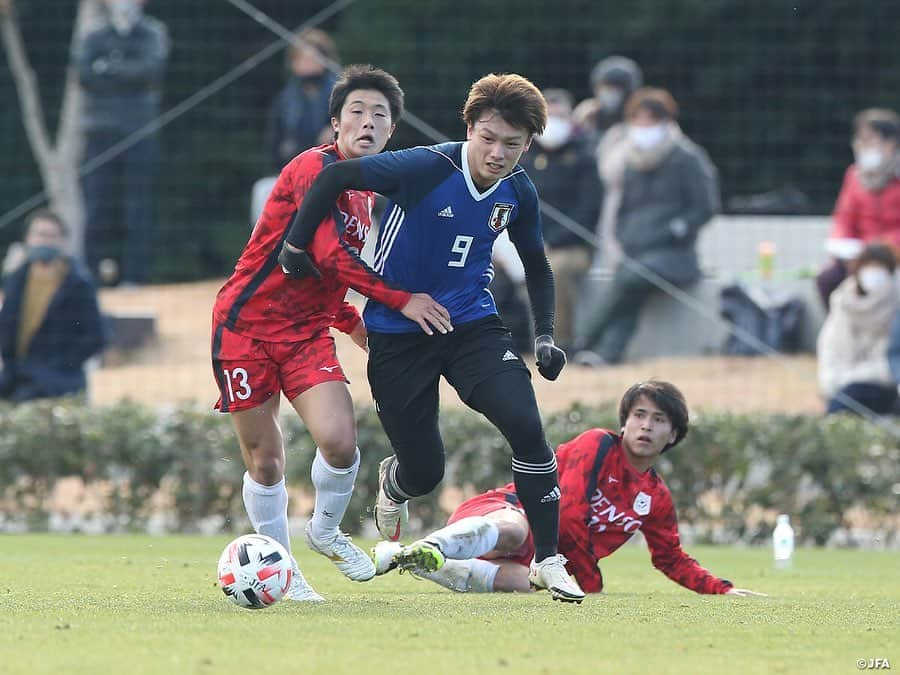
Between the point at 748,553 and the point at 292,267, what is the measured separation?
5784 millimetres

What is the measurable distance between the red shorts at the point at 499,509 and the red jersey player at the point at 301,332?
74 cm

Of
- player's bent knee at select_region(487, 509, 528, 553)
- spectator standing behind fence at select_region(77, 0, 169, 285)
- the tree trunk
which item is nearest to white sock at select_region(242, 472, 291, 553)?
player's bent knee at select_region(487, 509, 528, 553)

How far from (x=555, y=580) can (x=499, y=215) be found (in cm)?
142

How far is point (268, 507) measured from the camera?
24.6 feet

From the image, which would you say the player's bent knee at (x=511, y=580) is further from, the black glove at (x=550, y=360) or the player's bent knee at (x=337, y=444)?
the black glove at (x=550, y=360)

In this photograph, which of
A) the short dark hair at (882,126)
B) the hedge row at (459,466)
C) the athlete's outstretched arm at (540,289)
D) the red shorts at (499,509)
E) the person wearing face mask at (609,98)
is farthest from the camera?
the person wearing face mask at (609,98)

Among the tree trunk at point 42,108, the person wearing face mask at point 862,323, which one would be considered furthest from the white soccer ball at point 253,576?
the tree trunk at point 42,108

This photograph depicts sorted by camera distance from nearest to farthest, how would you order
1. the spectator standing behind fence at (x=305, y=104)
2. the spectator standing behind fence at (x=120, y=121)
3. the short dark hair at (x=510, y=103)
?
the short dark hair at (x=510, y=103)
the spectator standing behind fence at (x=305, y=104)
the spectator standing behind fence at (x=120, y=121)

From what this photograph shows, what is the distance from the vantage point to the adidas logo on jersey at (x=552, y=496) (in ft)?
23.5

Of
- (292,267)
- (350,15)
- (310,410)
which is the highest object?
(350,15)

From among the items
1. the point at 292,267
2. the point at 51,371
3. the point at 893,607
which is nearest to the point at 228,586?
the point at 292,267

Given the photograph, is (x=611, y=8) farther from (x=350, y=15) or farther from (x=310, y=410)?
(x=310, y=410)

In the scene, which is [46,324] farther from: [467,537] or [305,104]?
[467,537]

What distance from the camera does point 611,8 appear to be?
21062mm
